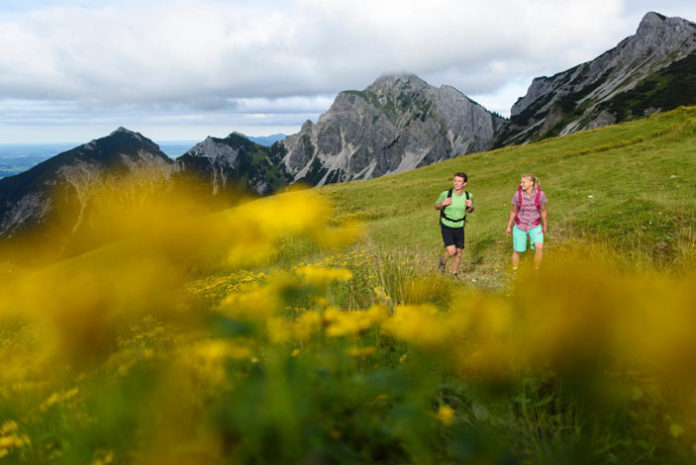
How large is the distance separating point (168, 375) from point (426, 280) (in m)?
4.45

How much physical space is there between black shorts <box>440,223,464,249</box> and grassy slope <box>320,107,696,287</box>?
965mm

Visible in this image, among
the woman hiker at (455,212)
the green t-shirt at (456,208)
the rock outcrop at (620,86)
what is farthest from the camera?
the rock outcrop at (620,86)

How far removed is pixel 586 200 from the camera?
12867 millimetres

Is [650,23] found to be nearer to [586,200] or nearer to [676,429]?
[586,200]

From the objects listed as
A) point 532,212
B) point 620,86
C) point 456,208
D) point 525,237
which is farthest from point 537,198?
point 620,86

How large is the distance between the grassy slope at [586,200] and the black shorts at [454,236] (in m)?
0.96

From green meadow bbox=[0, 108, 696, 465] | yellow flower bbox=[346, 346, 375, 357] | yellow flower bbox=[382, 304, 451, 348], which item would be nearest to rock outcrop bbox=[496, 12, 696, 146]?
green meadow bbox=[0, 108, 696, 465]

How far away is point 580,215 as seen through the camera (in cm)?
1122

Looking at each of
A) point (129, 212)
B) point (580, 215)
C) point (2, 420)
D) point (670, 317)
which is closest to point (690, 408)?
point (670, 317)

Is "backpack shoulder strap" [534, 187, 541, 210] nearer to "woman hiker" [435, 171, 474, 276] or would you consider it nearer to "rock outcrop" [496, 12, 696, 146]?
"woman hiker" [435, 171, 474, 276]

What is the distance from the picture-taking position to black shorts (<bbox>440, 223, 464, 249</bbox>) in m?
8.89

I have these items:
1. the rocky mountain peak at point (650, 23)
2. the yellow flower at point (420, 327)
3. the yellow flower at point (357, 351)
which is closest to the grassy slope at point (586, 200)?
the yellow flower at point (420, 327)

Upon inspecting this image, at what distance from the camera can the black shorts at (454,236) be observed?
350 inches

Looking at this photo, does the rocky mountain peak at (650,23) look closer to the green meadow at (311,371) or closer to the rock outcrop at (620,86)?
the rock outcrop at (620,86)
